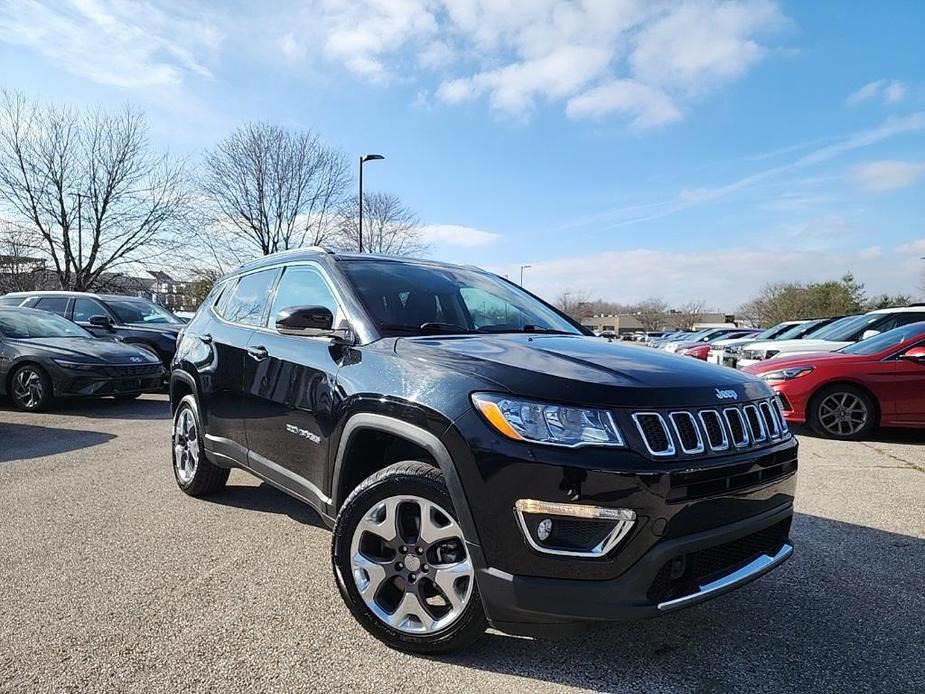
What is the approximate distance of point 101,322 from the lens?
1013 centimetres

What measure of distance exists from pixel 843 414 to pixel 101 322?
37.0ft

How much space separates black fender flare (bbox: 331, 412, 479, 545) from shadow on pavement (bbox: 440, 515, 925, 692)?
0.66 m

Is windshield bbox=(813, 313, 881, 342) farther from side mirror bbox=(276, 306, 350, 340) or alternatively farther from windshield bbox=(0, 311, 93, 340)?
windshield bbox=(0, 311, 93, 340)

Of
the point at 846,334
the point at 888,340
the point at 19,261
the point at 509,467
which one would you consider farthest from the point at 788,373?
the point at 19,261

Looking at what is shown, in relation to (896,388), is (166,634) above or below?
below

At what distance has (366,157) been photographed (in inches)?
770

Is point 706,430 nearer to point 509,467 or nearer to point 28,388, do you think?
point 509,467

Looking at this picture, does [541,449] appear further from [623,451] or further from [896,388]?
[896,388]

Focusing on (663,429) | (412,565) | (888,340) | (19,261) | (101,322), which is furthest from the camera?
(19,261)

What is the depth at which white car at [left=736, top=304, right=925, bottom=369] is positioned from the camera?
9211 millimetres

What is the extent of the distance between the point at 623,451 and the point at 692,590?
0.58m

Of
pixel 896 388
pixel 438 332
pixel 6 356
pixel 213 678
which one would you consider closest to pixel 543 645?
pixel 213 678

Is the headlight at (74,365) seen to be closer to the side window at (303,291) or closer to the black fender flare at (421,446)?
the side window at (303,291)

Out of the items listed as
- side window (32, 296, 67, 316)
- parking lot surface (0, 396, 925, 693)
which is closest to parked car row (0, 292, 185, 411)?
side window (32, 296, 67, 316)
